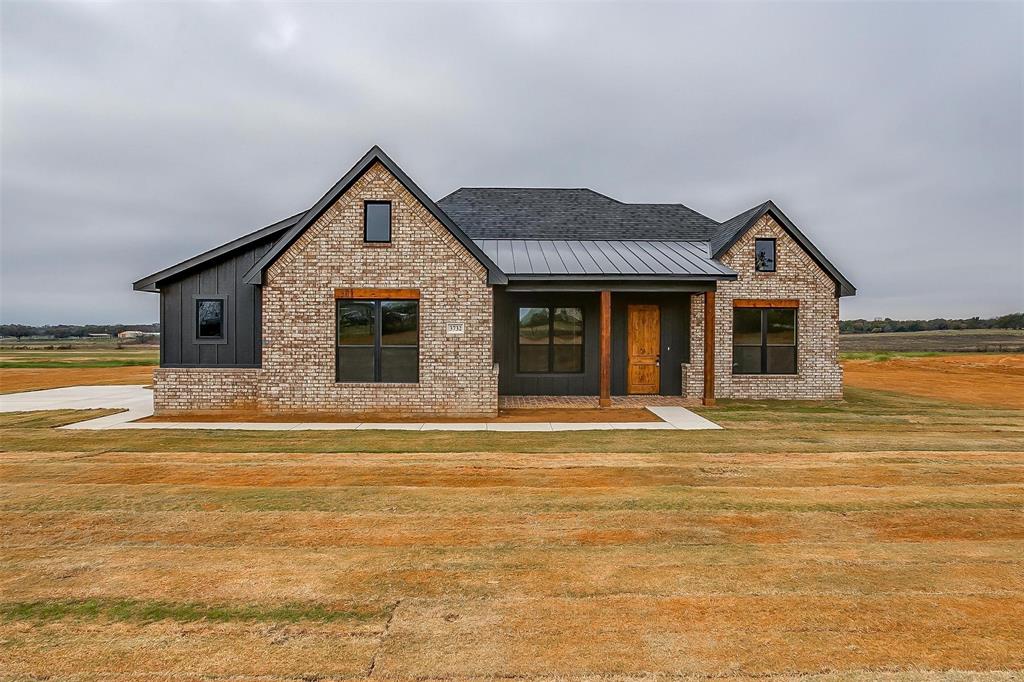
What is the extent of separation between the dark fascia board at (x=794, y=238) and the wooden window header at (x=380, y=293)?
8649 millimetres

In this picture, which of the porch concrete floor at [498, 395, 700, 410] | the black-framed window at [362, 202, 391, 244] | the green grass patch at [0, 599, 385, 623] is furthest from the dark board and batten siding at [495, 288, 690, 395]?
the green grass patch at [0, 599, 385, 623]

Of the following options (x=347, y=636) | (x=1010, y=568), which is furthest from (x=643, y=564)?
(x=1010, y=568)

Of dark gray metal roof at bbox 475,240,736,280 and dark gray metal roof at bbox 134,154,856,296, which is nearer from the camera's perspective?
dark gray metal roof at bbox 134,154,856,296

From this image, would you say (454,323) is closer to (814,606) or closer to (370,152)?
(370,152)

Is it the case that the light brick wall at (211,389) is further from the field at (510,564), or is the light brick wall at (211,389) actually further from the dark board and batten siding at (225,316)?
the field at (510,564)

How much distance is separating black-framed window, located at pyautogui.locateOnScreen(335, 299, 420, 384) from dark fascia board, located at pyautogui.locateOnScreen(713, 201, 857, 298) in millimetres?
8884

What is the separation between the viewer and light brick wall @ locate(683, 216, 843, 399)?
558 inches

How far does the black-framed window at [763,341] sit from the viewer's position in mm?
14344

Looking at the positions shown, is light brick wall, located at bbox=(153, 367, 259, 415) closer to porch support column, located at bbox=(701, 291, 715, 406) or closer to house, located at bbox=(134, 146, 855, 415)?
house, located at bbox=(134, 146, 855, 415)

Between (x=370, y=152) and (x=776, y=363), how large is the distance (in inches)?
475

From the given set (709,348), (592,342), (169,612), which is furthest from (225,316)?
(709,348)

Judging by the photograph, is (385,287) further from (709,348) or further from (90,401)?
(90,401)

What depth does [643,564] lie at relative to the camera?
4.19 meters

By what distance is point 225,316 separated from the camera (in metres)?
12.6
